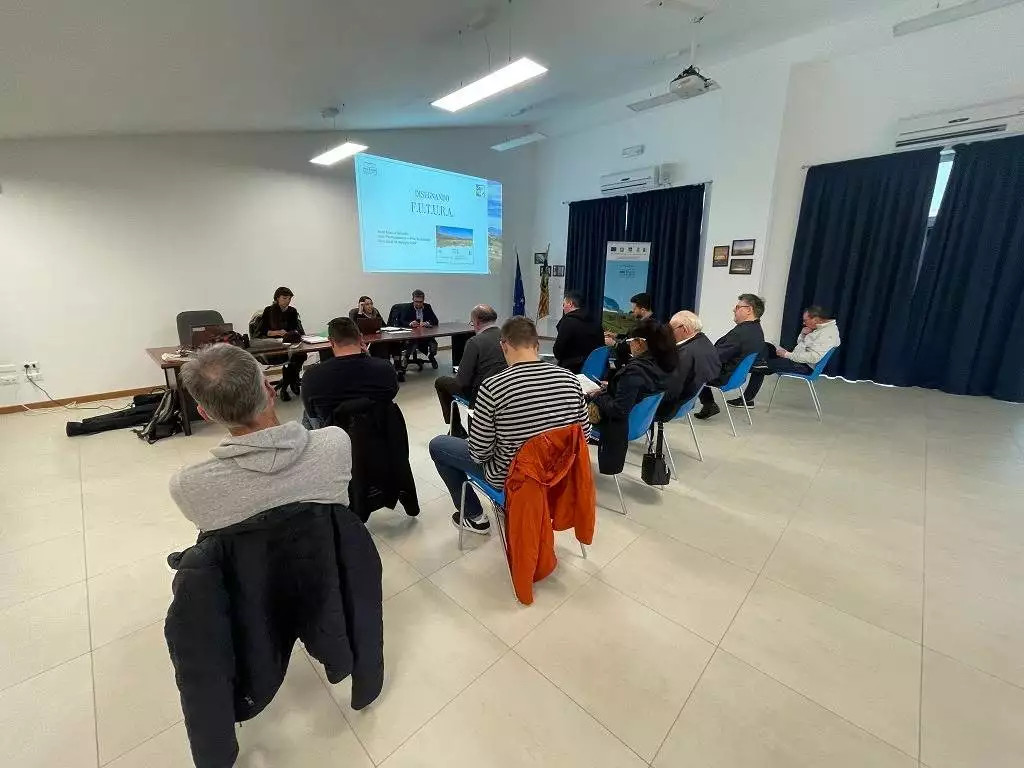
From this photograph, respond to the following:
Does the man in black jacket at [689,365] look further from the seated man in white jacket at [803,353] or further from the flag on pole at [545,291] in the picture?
the flag on pole at [545,291]

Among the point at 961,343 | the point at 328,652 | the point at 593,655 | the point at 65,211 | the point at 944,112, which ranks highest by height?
the point at 944,112

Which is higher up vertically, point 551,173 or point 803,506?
point 551,173

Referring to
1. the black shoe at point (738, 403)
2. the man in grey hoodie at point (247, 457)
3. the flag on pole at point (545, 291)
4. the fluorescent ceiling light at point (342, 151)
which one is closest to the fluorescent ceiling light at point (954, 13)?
the black shoe at point (738, 403)

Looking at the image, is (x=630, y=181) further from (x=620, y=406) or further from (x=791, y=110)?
(x=620, y=406)

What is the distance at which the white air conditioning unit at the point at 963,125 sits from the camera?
411cm

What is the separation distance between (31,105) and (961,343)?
8.84 meters

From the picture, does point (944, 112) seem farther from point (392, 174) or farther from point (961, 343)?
point (392, 174)

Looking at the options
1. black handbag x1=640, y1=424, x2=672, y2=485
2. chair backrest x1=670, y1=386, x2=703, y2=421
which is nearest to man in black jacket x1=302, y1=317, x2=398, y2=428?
black handbag x1=640, y1=424, x2=672, y2=485

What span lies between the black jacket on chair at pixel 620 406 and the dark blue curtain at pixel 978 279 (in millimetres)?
4726

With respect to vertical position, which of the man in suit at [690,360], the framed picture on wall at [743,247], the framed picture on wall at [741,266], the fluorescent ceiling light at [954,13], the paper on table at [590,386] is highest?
the fluorescent ceiling light at [954,13]

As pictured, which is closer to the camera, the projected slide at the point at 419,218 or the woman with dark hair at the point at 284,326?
the woman with dark hair at the point at 284,326

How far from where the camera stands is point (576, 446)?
5.56 ft

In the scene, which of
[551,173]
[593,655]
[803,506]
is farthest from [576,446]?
[551,173]

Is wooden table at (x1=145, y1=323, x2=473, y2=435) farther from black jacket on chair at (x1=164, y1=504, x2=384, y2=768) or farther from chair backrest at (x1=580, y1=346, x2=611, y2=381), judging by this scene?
black jacket on chair at (x1=164, y1=504, x2=384, y2=768)
